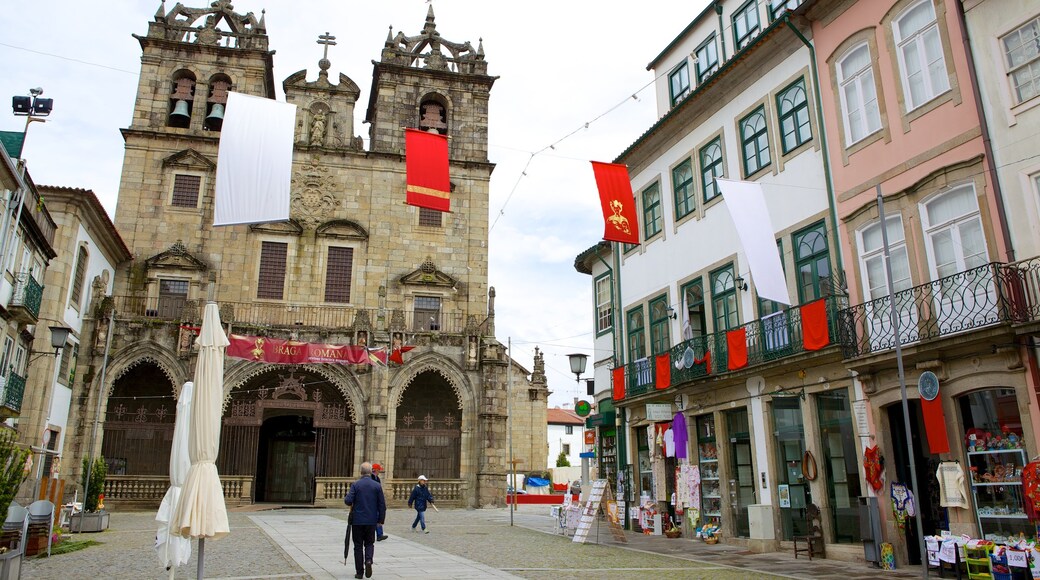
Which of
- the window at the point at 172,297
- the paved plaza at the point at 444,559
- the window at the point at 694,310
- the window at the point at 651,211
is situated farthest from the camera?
the window at the point at 172,297

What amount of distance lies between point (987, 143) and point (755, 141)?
5645mm

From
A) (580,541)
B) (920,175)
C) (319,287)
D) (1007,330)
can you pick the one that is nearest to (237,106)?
(580,541)

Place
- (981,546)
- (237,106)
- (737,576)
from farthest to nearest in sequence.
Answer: (237,106) < (737,576) < (981,546)

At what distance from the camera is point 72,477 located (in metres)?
25.2

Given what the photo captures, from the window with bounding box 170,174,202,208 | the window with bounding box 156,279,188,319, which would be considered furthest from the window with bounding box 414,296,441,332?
the window with bounding box 170,174,202,208

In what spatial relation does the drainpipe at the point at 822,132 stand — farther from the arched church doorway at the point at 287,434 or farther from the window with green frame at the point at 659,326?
the arched church doorway at the point at 287,434

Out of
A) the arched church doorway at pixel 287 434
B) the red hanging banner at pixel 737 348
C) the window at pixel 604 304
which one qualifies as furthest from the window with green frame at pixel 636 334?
the arched church doorway at pixel 287 434

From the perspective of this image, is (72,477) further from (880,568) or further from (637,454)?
(880,568)

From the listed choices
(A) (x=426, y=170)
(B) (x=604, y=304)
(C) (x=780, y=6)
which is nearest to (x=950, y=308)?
(C) (x=780, y=6)

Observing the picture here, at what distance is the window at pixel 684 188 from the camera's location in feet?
58.2

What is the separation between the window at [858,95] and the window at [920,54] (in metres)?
0.65

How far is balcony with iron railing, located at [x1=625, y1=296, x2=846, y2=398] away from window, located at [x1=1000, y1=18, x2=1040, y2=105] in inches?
163

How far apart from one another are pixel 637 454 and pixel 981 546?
10793 mm

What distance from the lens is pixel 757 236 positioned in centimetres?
1312
